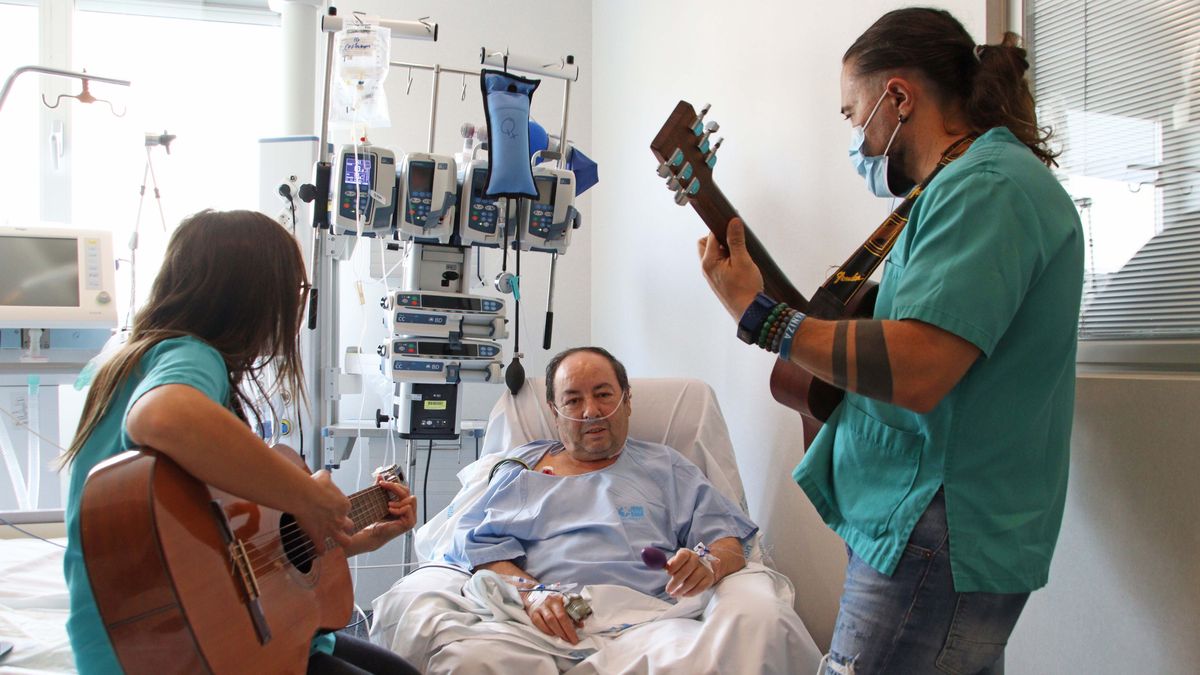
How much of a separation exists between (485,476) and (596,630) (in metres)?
0.65

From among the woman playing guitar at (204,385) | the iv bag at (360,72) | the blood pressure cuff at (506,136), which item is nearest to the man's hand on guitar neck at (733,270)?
the woman playing guitar at (204,385)

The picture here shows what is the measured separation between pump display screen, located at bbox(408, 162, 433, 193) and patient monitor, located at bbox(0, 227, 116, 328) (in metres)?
1.23

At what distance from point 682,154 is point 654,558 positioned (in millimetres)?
901

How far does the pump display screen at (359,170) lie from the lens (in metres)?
2.39

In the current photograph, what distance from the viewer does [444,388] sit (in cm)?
260

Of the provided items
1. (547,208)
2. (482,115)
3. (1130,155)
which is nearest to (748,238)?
(1130,155)

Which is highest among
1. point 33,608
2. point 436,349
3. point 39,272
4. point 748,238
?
point 748,238

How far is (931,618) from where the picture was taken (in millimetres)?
963

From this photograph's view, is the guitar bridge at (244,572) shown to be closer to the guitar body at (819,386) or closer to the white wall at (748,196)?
the guitar body at (819,386)

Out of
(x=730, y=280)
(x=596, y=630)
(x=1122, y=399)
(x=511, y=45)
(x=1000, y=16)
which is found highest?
(x=511, y=45)

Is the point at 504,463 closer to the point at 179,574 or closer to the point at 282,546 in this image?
the point at 282,546

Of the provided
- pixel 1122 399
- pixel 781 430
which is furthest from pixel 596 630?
pixel 1122 399

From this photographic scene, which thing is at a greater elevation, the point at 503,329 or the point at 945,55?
the point at 945,55

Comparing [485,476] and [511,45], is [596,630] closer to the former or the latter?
[485,476]
